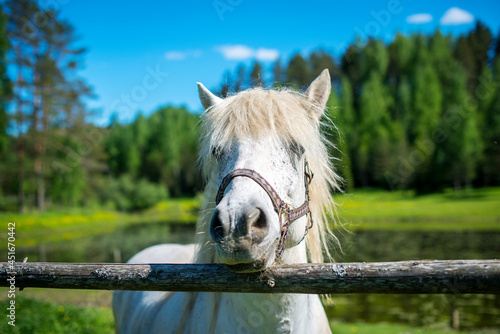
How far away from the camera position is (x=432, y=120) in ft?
194

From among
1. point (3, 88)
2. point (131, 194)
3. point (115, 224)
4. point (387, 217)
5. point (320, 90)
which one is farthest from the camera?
point (131, 194)

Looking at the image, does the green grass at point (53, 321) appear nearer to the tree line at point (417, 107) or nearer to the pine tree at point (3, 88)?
the pine tree at point (3, 88)

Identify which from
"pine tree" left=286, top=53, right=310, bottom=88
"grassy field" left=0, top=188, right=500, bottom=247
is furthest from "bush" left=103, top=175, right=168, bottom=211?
"pine tree" left=286, top=53, right=310, bottom=88

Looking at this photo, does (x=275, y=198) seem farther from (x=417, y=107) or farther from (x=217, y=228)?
(x=417, y=107)

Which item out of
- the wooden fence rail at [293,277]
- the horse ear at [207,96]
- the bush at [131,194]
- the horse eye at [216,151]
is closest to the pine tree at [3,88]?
the bush at [131,194]

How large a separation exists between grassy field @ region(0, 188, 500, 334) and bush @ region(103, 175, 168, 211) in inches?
147

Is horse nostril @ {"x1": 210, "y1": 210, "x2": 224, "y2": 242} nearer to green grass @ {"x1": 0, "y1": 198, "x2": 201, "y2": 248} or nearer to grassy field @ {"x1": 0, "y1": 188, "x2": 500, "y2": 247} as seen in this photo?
green grass @ {"x1": 0, "y1": 198, "x2": 201, "y2": 248}

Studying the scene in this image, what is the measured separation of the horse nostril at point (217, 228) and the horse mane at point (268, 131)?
55cm

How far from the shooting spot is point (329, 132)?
9.80 meters

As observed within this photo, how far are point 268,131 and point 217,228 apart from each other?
0.72 m

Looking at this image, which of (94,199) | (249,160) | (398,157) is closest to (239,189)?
(249,160)

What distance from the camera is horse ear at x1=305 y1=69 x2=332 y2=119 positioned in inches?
95.8

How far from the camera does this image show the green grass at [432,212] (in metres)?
26.5

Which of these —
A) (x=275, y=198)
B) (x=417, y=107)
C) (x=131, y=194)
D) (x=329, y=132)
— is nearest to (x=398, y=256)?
(x=329, y=132)
